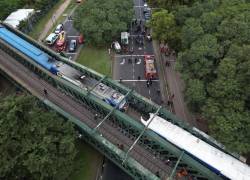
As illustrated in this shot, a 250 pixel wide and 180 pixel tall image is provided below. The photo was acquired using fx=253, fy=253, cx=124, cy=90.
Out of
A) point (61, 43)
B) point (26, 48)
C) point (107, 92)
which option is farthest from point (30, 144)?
point (61, 43)

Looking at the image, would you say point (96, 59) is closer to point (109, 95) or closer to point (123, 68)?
point (123, 68)

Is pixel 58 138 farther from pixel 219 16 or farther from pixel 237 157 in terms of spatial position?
pixel 219 16

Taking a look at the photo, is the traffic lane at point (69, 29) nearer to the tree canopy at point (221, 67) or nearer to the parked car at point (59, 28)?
the parked car at point (59, 28)

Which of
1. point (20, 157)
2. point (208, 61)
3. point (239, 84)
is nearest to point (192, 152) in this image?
point (239, 84)

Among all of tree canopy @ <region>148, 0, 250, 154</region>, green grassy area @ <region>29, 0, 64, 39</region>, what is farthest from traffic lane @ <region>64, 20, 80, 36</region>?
tree canopy @ <region>148, 0, 250, 154</region>

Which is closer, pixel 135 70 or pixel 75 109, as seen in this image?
pixel 75 109

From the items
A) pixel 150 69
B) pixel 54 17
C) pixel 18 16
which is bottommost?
pixel 150 69

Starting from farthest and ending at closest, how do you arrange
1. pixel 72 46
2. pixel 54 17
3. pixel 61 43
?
pixel 54 17
pixel 72 46
pixel 61 43
